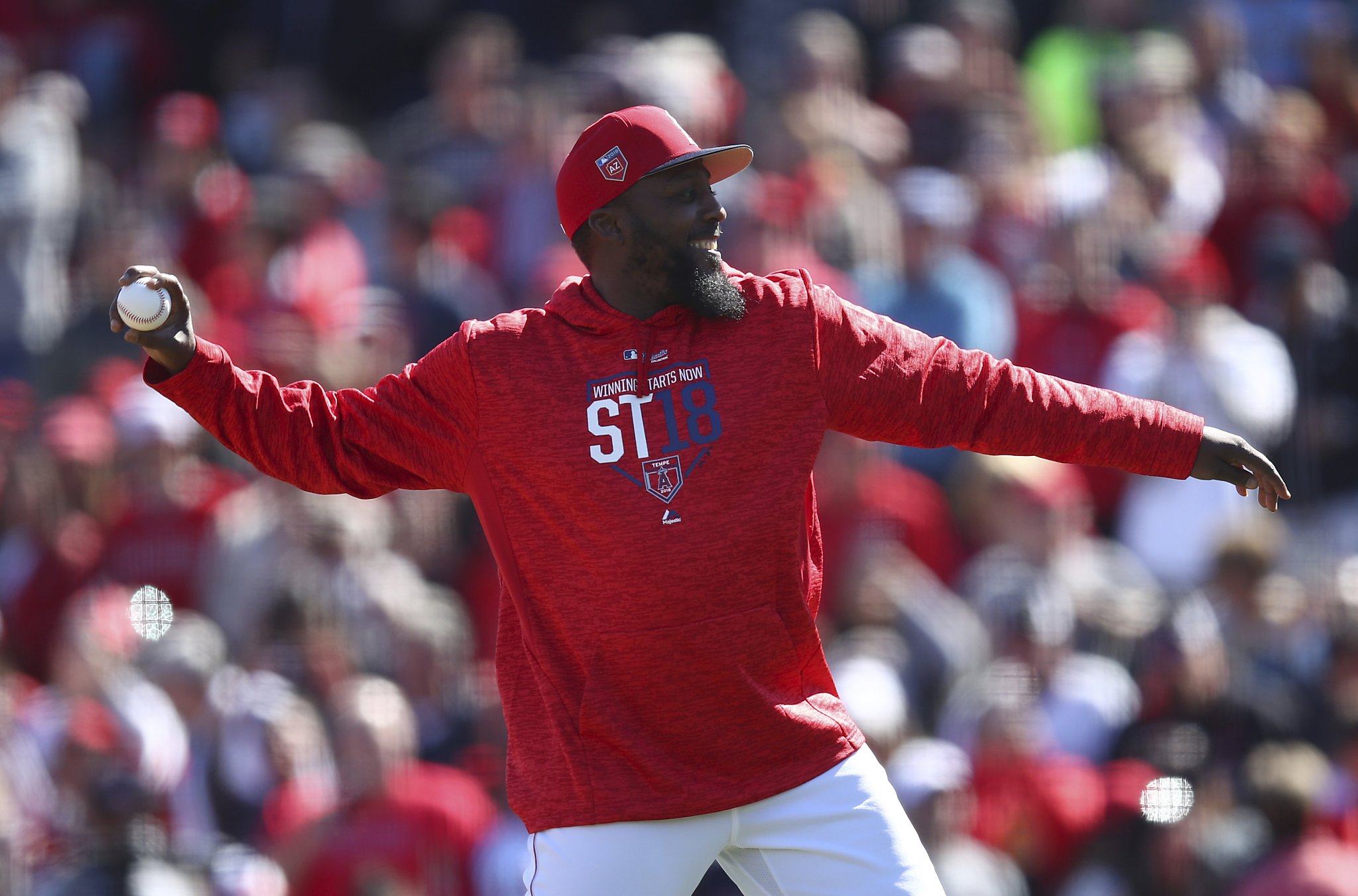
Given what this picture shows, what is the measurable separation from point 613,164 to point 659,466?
60 cm

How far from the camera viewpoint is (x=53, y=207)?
907 centimetres

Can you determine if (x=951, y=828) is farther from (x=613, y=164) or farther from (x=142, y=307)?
(x=142, y=307)

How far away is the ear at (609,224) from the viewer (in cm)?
382

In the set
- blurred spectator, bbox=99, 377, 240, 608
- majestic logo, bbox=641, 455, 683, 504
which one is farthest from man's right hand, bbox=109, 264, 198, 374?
blurred spectator, bbox=99, 377, 240, 608

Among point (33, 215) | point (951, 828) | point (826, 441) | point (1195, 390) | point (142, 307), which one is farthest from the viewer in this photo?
point (33, 215)

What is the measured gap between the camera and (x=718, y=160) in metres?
3.86

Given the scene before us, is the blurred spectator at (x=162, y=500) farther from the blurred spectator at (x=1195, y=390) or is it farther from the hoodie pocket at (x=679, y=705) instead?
the hoodie pocket at (x=679, y=705)

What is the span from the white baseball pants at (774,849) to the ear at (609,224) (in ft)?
3.61

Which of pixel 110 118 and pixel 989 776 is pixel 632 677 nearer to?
pixel 989 776

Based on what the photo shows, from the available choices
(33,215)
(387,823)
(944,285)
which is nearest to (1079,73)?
(944,285)

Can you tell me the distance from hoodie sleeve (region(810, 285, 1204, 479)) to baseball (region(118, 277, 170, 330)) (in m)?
1.21

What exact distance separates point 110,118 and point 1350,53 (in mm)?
5979

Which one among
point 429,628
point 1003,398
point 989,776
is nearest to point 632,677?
point 1003,398

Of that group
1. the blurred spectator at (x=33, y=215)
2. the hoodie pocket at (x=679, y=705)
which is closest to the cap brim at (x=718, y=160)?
the hoodie pocket at (x=679, y=705)
